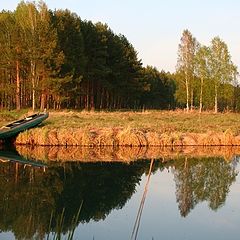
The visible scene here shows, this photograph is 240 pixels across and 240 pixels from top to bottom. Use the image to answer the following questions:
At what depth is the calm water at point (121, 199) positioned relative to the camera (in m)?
9.05

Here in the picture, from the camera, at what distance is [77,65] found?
42.4 metres

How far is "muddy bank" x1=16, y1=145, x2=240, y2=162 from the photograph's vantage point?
1877 cm

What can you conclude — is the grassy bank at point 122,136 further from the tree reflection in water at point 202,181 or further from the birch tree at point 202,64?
the birch tree at point 202,64

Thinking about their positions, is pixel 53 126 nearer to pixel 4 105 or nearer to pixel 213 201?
pixel 213 201

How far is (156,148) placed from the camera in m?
21.8

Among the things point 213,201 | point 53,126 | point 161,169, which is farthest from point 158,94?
point 213,201

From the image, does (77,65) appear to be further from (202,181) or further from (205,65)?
(202,181)

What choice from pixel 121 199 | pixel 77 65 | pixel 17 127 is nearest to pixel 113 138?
pixel 17 127

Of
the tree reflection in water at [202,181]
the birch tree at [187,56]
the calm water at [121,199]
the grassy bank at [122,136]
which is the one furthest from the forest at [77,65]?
the tree reflection in water at [202,181]

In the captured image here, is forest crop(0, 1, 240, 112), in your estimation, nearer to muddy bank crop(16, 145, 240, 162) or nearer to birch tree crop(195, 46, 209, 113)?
birch tree crop(195, 46, 209, 113)

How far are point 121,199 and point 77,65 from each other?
31.4 metres

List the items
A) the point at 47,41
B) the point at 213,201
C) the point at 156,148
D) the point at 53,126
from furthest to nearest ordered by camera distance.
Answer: the point at 47,41
the point at 53,126
the point at 156,148
the point at 213,201

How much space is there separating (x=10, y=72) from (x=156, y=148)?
2288 cm

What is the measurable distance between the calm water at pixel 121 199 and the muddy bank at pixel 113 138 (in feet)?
13.2
